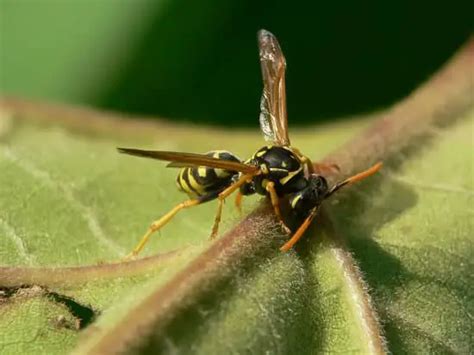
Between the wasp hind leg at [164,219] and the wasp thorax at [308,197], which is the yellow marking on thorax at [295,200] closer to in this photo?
the wasp thorax at [308,197]

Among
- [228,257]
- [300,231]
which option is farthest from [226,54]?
[228,257]

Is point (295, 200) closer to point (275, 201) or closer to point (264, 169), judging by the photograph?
point (275, 201)

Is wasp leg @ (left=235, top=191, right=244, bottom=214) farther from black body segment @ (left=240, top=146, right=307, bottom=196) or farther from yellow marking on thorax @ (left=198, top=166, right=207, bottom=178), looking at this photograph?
yellow marking on thorax @ (left=198, top=166, right=207, bottom=178)

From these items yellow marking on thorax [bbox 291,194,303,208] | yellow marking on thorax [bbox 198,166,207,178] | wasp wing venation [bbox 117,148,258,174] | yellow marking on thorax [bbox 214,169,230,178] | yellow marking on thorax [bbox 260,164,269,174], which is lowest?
yellow marking on thorax [bbox 291,194,303,208]

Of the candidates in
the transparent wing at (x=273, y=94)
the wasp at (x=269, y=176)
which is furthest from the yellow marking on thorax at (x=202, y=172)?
the transparent wing at (x=273, y=94)

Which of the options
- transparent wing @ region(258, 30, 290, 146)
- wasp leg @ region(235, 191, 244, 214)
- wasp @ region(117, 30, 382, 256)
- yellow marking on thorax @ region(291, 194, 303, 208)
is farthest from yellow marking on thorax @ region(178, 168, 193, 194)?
yellow marking on thorax @ region(291, 194, 303, 208)
